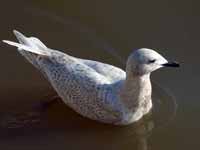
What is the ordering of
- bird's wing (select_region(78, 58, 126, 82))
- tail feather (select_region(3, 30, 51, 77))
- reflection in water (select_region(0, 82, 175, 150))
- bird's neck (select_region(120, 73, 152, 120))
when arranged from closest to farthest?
bird's neck (select_region(120, 73, 152, 120)), reflection in water (select_region(0, 82, 175, 150)), bird's wing (select_region(78, 58, 126, 82)), tail feather (select_region(3, 30, 51, 77))

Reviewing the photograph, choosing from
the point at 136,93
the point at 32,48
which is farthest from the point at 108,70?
the point at 32,48

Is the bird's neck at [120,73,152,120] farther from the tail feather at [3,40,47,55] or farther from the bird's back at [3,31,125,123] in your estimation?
the tail feather at [3,40,47,55]

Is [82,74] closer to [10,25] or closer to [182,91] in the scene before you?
[182,91]

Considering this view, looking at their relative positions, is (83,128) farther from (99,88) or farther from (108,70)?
(108,70)

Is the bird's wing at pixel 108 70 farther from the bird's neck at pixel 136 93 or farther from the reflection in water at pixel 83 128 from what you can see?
the reflection in water at pixel 83 128

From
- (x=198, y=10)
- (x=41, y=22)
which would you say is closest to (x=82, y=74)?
(x=41, y=22)

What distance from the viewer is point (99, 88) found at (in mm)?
6402

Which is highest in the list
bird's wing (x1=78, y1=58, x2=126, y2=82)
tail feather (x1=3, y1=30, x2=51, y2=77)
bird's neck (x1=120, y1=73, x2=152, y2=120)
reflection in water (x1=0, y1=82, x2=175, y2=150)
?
tail feather (x1=3, y1=30, x2=51, y2=77)

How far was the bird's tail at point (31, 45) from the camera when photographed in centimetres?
661

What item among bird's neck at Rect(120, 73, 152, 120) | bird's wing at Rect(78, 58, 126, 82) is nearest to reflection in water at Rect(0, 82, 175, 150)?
bird's neck at Rect(120, 73, 152, 120)

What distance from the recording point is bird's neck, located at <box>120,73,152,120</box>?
6.28m

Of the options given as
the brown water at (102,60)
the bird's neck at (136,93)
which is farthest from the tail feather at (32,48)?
the bird's neck at (136,93)

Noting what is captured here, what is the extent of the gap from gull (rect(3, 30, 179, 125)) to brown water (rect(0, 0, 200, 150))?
135 millimetres

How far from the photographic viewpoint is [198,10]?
776 centimetres
